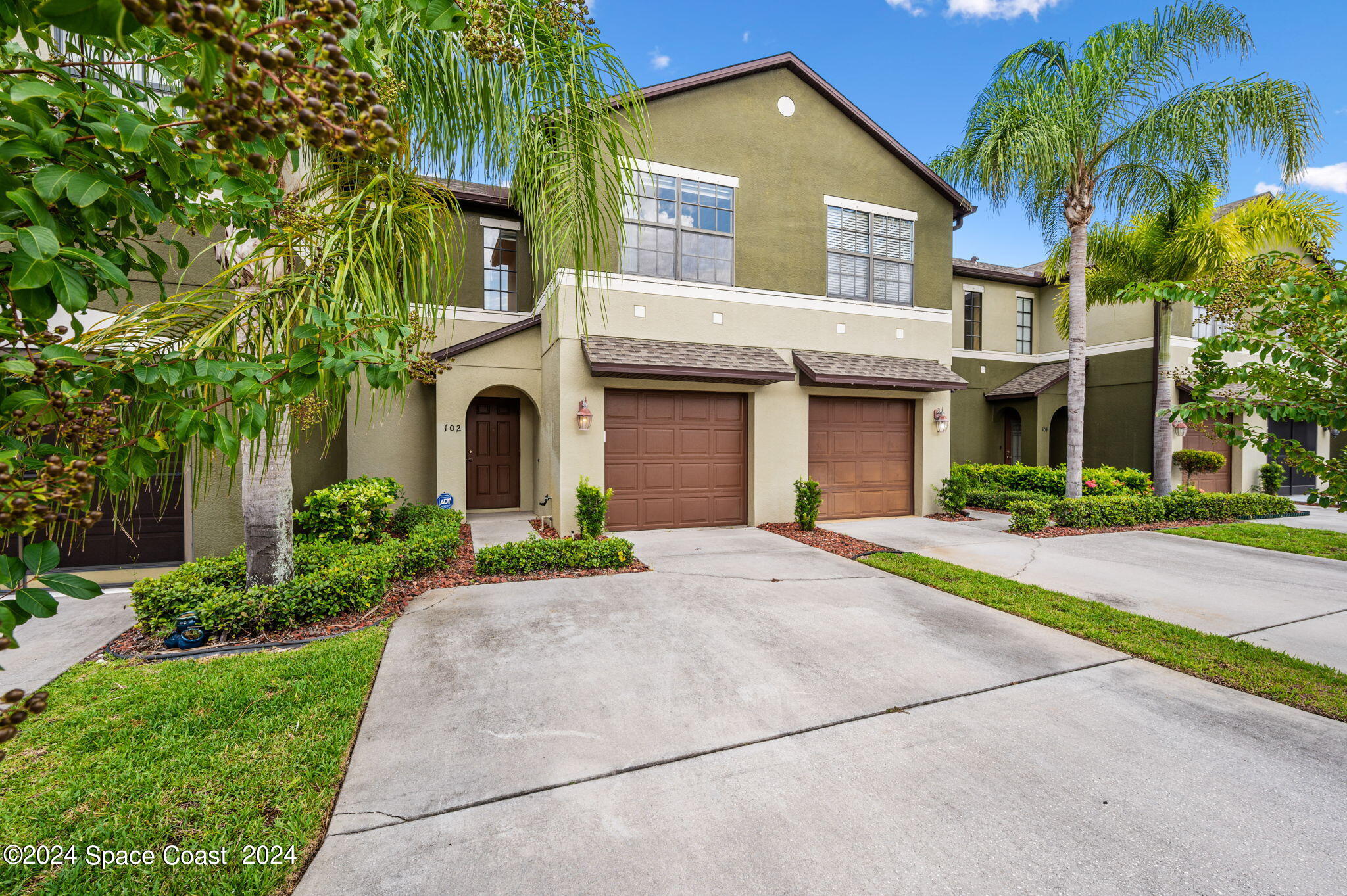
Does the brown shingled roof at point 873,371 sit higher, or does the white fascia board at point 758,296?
the white fascia board at point 758,296

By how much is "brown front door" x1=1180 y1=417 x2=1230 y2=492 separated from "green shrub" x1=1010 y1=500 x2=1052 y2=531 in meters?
8.06

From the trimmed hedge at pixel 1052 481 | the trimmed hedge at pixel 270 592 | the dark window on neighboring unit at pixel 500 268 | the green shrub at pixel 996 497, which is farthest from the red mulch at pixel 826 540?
the dark window on neighboring unit at pixel 500 268

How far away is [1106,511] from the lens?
1035cm

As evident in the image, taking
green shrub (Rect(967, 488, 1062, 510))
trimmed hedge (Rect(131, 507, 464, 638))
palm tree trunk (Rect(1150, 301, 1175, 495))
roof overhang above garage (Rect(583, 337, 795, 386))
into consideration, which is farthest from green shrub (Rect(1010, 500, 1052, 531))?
trimmed hedge (Rect(131, 507, 464, 638))

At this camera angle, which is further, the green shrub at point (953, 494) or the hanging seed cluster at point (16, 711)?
the green shrub at point (953, 494)

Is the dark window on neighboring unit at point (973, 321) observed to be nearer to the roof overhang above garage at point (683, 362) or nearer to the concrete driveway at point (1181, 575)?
the concrete driveway at point (1181, 575)

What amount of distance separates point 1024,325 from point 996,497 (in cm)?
743

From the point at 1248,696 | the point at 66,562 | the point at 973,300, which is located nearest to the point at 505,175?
the point at 1248,696

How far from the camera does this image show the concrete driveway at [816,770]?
2242 millimetres

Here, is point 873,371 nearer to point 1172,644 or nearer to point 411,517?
point 1172,644

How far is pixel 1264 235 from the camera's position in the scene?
1193 cm

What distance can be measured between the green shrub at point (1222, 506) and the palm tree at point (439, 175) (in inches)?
516

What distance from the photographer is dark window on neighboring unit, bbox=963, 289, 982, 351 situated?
51.9 ft

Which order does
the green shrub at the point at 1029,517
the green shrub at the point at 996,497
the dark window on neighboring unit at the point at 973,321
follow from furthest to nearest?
the dark window on neighboring unit at the point at 973,321 → the green shrub at the point at 996,497 → the green shrub at the point at 1029,517
